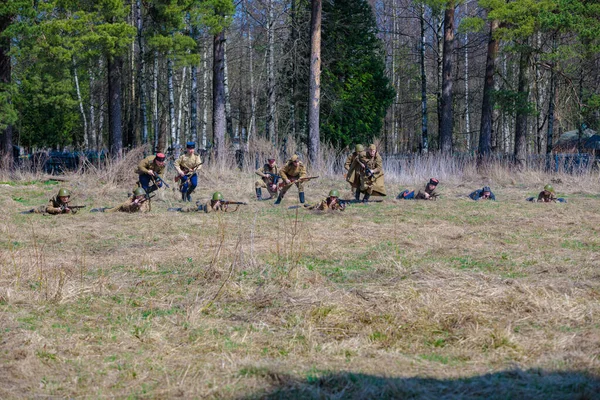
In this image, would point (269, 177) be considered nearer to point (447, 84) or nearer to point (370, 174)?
point (370, 174)

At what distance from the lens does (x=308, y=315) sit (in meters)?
6.03

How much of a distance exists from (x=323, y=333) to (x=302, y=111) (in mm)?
25964

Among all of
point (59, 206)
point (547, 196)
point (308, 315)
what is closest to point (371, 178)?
point (547, 196)

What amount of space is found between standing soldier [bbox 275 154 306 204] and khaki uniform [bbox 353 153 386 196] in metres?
1.31

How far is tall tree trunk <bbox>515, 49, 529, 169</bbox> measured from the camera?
22.8 metres

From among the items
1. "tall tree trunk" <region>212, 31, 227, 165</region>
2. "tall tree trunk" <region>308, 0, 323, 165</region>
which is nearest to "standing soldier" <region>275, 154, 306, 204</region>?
"tall tree trunk" <region>308, 0, 323, 165</region>

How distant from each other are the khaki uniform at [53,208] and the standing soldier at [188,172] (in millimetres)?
3016

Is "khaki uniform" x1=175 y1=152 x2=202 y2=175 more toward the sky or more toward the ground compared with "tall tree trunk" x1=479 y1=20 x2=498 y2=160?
more toward the ground

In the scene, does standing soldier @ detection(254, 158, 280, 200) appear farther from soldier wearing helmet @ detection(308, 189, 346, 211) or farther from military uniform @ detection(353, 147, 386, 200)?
soldier wearing helmet @ detection(308, 189, 346, 211)

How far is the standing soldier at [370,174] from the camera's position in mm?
15938

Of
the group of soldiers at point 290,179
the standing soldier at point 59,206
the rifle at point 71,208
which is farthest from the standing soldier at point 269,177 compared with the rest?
the standing soldier at point 59,206

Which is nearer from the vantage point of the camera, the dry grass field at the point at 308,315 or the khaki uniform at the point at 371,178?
the dry grass field at the point at 308,315

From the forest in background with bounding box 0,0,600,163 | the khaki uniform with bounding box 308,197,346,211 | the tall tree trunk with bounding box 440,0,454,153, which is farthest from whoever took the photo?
the tall tree trunk with bounding box 440,0,454,153

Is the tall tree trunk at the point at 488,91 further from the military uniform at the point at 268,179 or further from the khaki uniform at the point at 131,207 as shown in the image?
the khaki uniform at the point at 131,207
